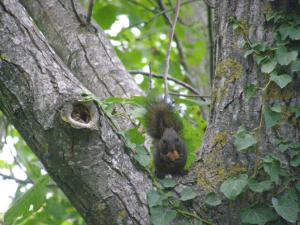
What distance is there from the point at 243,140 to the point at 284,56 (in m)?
0.34

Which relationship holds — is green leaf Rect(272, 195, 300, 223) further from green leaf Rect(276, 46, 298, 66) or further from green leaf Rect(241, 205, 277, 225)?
green leaf Rect(276, 46, 298, 66)

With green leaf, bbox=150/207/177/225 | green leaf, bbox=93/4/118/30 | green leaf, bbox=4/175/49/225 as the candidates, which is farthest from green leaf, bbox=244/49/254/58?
green leaf, bbox=93/4/118/30

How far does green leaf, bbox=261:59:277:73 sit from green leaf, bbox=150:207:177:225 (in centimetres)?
61

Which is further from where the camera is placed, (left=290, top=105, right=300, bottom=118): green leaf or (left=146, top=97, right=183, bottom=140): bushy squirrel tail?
(left=146, top=97, right=183, bottom=140): bushy squirrel tail

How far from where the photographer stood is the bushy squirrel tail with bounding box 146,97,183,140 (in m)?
2.58

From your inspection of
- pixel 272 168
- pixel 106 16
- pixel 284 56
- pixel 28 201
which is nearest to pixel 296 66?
pixel 284 56

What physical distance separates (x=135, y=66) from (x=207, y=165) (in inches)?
111

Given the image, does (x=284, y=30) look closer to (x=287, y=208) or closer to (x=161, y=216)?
(x=287, y=208)

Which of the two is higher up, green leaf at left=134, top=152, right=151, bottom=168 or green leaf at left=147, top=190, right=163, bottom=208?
green leaf at left=134, top=152, right=151, bottom=168

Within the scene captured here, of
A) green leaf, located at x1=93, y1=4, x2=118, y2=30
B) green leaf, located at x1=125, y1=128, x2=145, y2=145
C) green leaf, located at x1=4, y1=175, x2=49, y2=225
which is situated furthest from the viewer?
green leaf, located at x1=93, y1=4, x2=118, y2=30

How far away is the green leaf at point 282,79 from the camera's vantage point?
204cm

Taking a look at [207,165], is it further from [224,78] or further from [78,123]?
[78,123]

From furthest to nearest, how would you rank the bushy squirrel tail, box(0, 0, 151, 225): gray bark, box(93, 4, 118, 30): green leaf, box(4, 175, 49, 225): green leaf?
box(93, 4, 118, 30): green leaf < the bushy squirrel tail < box(4, 175, 49, 225): green leaf < box(0, 0, 151, 225): gray bark

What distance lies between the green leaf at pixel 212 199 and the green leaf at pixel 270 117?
31 cm
